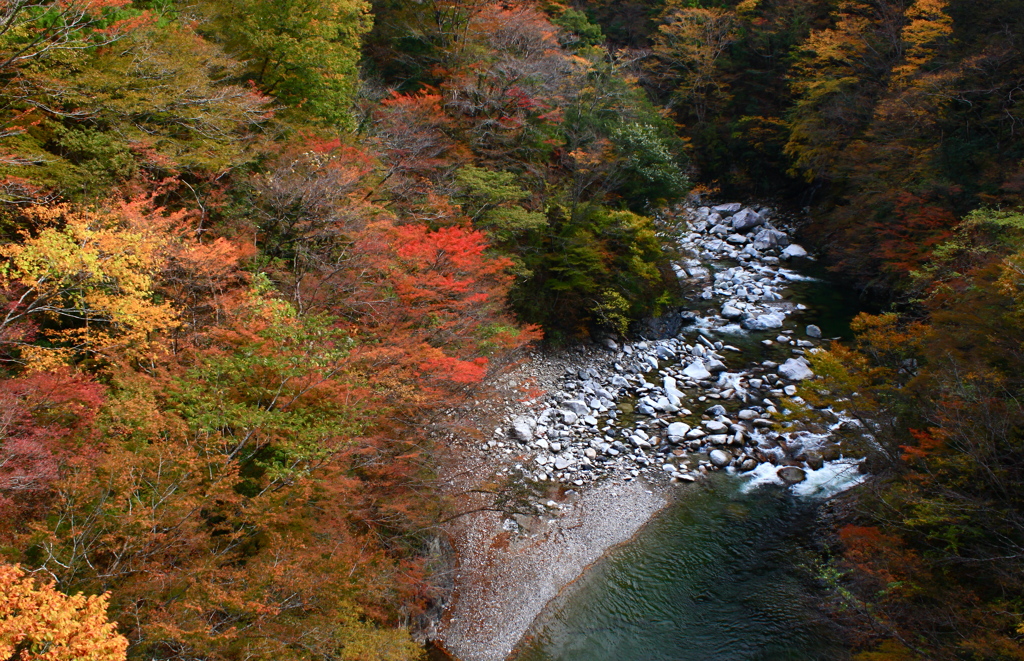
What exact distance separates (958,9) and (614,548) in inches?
871

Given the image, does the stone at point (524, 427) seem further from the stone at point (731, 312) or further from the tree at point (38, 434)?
the stone at point (731, 312)

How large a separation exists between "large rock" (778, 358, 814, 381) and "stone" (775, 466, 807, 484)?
13.3 ft

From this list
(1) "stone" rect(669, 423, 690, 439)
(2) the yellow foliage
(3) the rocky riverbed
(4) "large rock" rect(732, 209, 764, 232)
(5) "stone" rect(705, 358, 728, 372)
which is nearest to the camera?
(2) the yellow foliage

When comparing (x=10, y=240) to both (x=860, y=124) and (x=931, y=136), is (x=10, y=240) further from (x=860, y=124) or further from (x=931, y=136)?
(x=860, y=124)

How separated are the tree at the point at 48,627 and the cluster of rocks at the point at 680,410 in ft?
28.6

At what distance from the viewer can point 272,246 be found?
9.41 meters

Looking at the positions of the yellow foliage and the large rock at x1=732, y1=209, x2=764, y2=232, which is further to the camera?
the large rock at x1=732, y1=209, x2=764, y2=232

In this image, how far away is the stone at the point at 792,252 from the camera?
23.6 meters

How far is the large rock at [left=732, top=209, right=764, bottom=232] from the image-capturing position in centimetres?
2617

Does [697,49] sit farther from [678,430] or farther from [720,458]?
[720,458]

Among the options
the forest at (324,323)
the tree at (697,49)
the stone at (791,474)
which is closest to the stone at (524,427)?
the forest at (324,323)

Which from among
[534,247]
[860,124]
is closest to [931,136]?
[860,124]

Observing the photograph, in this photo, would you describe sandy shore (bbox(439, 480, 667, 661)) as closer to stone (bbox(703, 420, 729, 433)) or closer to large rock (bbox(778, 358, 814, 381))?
stone (bbox(703, 420, 729, 433))

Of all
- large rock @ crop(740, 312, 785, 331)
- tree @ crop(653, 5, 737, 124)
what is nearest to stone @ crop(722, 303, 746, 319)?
large rock @ crop(740, 312, 785, 331)
